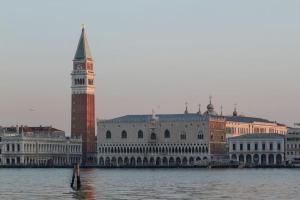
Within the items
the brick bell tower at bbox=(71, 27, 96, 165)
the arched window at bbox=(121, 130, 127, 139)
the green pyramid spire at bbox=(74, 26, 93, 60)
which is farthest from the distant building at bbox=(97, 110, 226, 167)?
the green pyramid spire at bbox=(74, 26, 93, 60)

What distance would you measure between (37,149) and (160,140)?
20665mm

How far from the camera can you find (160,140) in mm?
152250

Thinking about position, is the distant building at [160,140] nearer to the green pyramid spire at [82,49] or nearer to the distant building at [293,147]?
the distant building at [293,147]

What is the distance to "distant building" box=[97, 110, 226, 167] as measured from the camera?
14925cm

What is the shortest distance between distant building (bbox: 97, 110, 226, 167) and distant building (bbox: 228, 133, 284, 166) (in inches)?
161

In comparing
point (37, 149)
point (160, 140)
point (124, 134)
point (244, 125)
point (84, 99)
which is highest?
point (84, 99)

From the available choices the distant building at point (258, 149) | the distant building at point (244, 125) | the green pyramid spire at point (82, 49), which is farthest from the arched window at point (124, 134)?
the distant building at point (258, 149)

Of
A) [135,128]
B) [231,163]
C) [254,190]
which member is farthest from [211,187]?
[135,128]

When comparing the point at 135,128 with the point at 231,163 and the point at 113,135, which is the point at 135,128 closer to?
the point at 113,135

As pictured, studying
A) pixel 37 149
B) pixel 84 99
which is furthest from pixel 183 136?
pixel 37 149

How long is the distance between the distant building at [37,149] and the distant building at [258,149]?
27.2 meters

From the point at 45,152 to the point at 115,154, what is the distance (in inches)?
483

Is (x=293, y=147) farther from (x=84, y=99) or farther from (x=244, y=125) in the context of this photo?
(x=84, y=99)

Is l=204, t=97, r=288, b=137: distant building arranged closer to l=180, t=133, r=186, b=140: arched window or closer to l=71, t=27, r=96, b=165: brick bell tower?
l=180, t=133, r=186, b=140: arched window
